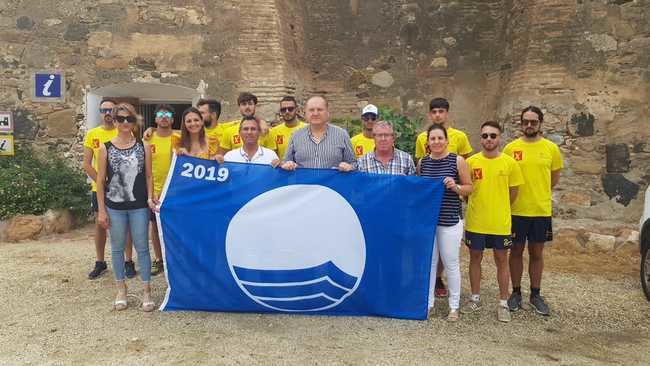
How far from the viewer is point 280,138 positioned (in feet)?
16.6

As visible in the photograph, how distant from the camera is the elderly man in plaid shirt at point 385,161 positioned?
396cm

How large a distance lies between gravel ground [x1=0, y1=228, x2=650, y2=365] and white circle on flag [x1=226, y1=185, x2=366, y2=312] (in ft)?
0.84

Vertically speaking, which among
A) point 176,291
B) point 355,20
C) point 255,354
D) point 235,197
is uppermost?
point 355,20

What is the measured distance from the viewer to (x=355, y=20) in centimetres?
916

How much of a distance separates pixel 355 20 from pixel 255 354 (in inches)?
286

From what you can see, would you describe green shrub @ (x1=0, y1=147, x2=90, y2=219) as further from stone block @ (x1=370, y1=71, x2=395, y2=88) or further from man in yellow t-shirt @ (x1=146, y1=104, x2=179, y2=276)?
stone block @ (x1=370, y1=71, x2=395, y2=88)

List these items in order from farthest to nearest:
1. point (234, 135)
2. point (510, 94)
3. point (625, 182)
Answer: point (510, 94) < point (625, 182) < point (234, 135)

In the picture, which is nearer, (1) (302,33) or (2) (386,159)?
(2) (386,159)

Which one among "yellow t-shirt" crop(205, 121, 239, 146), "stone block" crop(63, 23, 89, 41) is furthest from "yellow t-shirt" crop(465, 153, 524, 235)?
"stone block" crop(63, 23, 89, 41)

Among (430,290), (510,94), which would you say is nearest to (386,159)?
(430,290)

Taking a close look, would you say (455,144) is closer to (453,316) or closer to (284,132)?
(453,316)

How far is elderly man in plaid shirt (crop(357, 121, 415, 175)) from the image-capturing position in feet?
13.0

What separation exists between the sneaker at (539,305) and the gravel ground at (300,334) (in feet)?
0.26

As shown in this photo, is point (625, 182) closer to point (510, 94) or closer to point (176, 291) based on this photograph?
point (510, 94)
